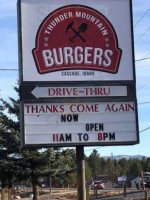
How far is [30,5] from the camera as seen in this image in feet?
36.7

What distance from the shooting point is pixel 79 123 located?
10992 mm

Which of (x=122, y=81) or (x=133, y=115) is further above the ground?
(x=122, y=81)

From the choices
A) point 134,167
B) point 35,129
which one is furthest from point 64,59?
point 134,167

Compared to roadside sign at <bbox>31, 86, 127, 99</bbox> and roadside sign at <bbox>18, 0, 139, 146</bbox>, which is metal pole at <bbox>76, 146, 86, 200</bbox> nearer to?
roadside sign at <bbox>18, 0, 139, 146</bbox>

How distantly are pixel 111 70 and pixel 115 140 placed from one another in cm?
158

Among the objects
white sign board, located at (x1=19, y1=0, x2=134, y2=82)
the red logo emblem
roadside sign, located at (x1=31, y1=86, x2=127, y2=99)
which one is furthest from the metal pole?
the red logo emblem

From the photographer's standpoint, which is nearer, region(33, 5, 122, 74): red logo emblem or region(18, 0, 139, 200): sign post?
region(18, 0, 139, 200): sign post

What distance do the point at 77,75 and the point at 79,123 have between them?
107cm

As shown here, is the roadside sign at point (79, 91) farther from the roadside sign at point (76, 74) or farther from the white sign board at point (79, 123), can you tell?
the white sign board at point (79, 123)

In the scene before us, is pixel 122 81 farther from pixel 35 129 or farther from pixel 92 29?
pixel 35 129

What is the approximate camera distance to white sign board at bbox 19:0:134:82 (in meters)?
10.9

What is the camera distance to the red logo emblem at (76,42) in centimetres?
1096

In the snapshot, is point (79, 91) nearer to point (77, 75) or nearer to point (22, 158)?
point (77, 75)

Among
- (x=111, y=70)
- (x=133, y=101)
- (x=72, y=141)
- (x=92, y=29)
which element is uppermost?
(x=92, y=29)
